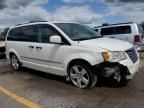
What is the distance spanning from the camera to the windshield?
629 centimetres

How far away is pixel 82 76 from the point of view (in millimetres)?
5852

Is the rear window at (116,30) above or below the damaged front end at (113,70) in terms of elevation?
above

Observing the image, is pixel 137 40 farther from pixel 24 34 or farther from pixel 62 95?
pixel 62 95

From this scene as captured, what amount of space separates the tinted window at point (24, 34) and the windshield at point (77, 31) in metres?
1.05

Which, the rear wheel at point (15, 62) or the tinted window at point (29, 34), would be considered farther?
the rear wheel at point (15, 62)

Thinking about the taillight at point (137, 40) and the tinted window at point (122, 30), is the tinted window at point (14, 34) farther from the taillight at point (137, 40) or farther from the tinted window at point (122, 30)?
the tinted window at point (122, 30)

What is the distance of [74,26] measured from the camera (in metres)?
7.02

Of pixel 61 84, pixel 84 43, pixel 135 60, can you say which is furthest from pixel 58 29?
pixel 135 60

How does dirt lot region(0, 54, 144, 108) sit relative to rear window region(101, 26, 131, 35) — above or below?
below

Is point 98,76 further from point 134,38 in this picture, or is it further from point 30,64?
point 134,38

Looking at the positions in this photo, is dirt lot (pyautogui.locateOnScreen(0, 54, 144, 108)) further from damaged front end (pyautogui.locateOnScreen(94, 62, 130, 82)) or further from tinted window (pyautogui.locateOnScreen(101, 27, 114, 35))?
tinted window (pyautogui.locateOnScreen(101, 27, 114, 35))

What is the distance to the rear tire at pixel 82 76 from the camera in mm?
5645

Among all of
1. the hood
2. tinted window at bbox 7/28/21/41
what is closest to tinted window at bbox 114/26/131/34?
tinted window at bbox 7/28/21/41

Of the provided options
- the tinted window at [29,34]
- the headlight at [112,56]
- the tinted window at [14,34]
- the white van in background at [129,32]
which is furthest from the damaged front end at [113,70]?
the white van in background at [129,32]
